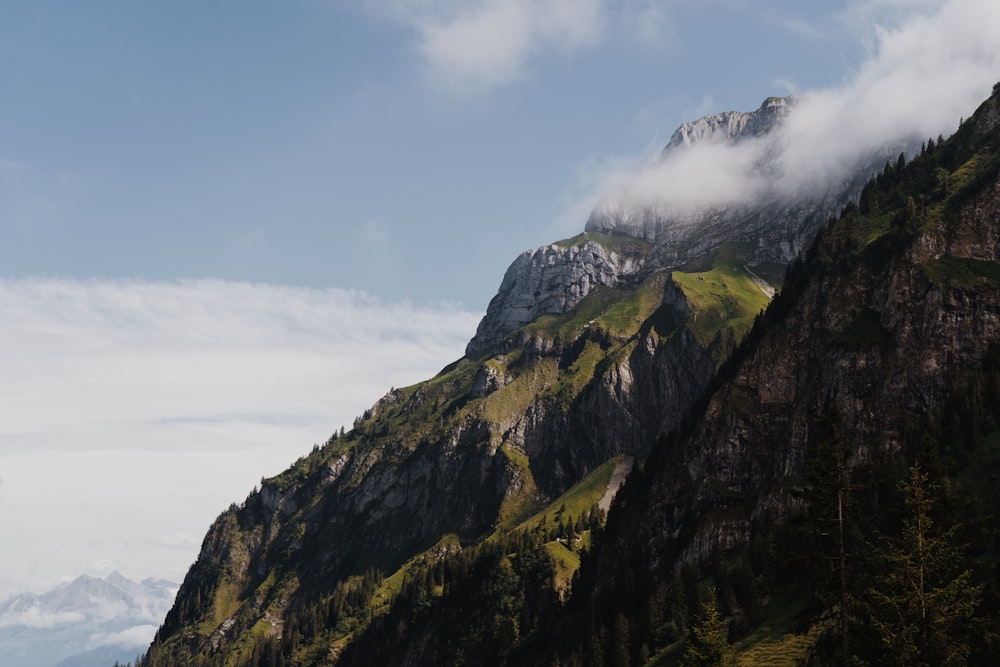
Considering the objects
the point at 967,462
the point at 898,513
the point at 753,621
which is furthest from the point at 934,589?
the point at 967,462

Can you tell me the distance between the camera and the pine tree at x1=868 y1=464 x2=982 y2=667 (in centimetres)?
5238

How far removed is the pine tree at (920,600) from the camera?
5238 cm

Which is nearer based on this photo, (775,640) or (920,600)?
(920,600)

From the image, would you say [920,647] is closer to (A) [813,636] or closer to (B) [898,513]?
(B) [898,513]

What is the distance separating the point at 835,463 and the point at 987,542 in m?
86.3

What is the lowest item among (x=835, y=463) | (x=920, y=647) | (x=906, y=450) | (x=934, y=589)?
(x=920, y=647)

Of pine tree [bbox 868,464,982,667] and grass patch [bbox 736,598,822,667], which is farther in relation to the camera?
grass patch [bbox 736,598,822,667]

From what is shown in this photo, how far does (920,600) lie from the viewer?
53188mm

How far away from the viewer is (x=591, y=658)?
194000 millimetres

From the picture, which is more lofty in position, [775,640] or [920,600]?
[920,600]

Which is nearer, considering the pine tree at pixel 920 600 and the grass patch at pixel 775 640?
the pine tree at pixel 920 600

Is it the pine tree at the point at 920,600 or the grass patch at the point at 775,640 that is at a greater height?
the pine tree at the point at 920,600

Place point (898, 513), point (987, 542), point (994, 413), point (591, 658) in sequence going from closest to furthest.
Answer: point (898, 513)
point (987, 542)
point (994, 413)
point (591, 658)

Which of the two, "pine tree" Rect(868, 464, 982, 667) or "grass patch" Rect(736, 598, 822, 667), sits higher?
"pine tree" Rect(868, 464, 982, 667)
